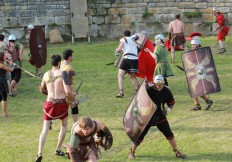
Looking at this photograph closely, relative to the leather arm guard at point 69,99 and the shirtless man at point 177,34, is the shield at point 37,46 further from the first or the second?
the leather arm guard at point 69,99

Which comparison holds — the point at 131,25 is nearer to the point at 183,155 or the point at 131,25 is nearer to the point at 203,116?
the point at 203,116

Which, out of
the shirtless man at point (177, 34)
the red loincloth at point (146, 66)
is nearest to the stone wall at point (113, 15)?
the shirtless man at point (177, 34)

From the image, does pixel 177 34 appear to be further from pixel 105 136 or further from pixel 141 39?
pixel 105 136

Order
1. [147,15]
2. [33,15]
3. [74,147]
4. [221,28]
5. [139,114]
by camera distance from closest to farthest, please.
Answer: [74,147]
[139,114]
[221,28]
[33,15]
[147,15]

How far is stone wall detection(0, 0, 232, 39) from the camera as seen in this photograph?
23359mm

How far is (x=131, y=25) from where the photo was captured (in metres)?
23.8

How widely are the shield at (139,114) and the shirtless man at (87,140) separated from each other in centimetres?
137

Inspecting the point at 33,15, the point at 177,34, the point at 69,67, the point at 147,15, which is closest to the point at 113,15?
the point at 147,15

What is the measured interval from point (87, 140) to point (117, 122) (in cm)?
383

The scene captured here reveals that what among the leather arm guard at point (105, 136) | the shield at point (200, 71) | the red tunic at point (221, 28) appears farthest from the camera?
the red tunic at point (221, 28)

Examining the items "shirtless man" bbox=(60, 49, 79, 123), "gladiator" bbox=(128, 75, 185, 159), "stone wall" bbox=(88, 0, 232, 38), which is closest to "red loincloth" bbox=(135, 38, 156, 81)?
"shirtless man" bbox=(60, 49, 79, 123)

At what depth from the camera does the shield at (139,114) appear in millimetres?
9906

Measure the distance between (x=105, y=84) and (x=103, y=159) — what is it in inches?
245

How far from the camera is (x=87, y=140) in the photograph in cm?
859
